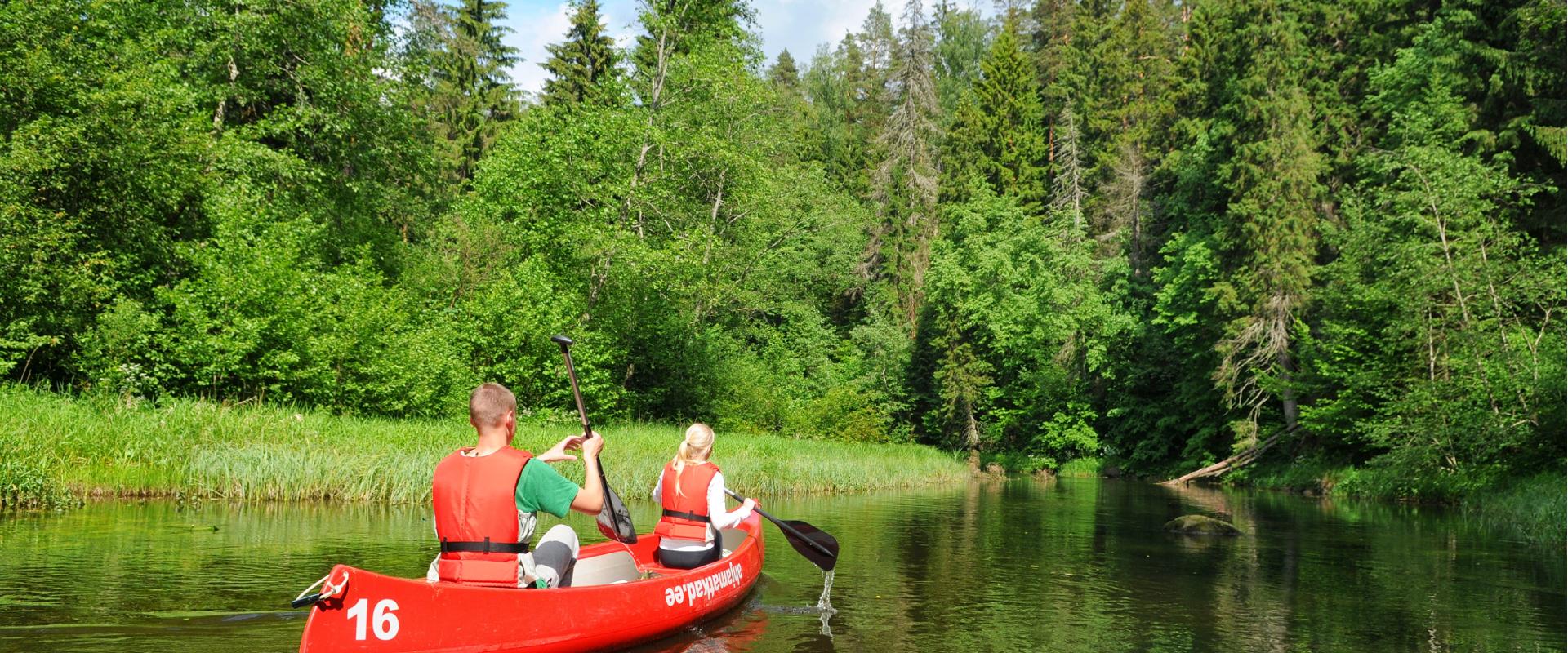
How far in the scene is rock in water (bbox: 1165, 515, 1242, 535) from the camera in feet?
56.3

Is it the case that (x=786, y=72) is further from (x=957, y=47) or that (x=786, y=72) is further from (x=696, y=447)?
(x=696, y=447)

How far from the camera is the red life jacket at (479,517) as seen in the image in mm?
6320

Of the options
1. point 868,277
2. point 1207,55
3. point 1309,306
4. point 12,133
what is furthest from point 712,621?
point 868,277

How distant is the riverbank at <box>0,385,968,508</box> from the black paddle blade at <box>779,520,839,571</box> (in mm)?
8119

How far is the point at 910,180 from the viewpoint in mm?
51812

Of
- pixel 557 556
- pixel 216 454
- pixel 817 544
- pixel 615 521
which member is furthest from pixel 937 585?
pixel 216 454

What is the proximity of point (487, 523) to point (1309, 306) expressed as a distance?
101 ft

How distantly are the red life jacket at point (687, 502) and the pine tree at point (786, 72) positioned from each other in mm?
59383

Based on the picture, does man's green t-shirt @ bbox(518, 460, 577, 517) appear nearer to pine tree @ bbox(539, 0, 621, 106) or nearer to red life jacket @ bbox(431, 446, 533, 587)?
red life jacket @ bbox(431, 446, 533, 587)

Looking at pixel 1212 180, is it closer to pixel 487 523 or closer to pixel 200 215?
pixel 200 215

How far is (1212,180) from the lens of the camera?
3647 cm

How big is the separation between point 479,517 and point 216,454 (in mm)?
11054

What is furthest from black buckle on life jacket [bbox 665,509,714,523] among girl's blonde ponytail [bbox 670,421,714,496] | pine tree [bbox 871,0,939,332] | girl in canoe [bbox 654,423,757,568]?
pine tree [bbox 871,0,939,332]

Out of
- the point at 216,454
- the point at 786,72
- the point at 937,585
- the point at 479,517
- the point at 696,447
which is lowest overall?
the point at 937,585
